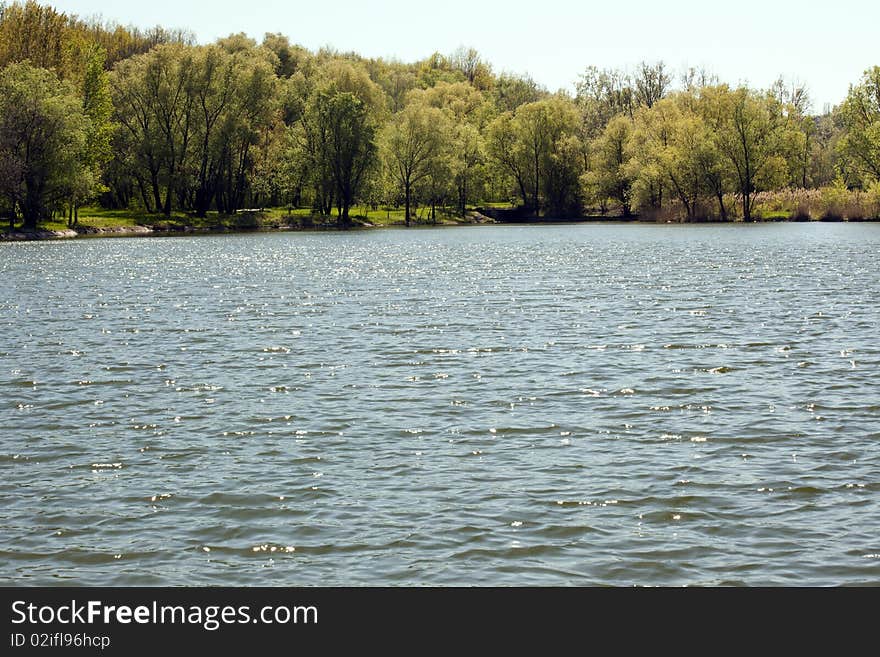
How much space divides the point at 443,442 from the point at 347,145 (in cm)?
11623

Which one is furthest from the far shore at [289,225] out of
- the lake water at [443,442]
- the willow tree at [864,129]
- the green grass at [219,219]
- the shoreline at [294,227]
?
the lake water at [443,442]

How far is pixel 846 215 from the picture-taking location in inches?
4697

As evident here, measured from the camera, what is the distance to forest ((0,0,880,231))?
353 ft

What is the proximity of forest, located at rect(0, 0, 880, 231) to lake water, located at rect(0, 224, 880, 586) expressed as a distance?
7487cm

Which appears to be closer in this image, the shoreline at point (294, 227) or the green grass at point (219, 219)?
the shoreline at point (294, 227)

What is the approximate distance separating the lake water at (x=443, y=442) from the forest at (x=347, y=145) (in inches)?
2947

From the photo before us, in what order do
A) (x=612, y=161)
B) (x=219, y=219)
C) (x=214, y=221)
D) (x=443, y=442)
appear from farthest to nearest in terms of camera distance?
(x=612, y=161), (x=219, y=219), (x=214, y=221), (x=443, y=442)

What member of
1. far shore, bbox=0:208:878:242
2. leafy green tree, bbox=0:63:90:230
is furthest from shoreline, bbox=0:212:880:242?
leafy green tree, bbox=0:63:90:230

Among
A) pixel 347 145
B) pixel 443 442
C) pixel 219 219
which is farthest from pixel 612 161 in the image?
pixel 443 442

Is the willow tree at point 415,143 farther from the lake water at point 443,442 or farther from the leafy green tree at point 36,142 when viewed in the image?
the lake water at point 443,442

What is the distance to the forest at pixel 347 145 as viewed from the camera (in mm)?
107500

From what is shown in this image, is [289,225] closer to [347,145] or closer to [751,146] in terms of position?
[347,145]

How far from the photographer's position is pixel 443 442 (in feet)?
58.1
